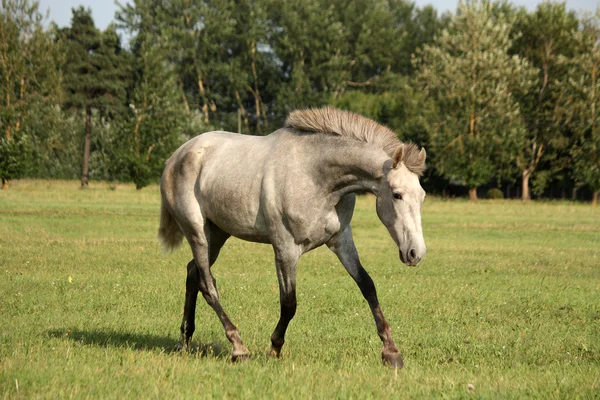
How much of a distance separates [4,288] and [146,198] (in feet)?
104

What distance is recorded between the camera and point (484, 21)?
5681 centimetres

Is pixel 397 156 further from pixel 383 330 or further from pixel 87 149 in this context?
pixel 87 149

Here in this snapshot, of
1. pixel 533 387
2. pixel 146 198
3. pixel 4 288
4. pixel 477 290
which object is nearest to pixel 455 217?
pixel 146 198

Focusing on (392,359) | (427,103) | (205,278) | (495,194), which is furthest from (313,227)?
(495,194)

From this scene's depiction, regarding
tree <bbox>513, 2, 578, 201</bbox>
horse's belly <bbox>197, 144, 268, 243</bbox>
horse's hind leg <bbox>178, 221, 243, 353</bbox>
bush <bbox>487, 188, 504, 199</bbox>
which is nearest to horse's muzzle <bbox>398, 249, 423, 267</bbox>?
horse's belly <bbox>197, 144, 268, 243</bbox>

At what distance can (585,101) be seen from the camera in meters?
56.1

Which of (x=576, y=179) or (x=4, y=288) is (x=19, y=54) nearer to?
(x=576, y=179)

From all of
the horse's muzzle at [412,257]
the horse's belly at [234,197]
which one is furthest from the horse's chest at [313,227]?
the horse's muzzle at [412,257]

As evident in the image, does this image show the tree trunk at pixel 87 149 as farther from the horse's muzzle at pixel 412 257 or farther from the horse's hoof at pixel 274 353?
the horse's muzzle at pixel 412 257

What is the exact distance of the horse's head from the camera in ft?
24.4

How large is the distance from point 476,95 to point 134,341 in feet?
165

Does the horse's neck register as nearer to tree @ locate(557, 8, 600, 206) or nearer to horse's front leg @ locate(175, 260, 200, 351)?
horse's front leg @ locate(175, 260, 200, 351)

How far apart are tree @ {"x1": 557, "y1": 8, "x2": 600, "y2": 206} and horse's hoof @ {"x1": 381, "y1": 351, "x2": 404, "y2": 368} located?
51.1 meters

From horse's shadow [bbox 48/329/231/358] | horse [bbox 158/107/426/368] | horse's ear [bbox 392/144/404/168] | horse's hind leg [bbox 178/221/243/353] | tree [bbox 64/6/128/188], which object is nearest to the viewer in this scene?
horse's ear [bbox 392/144/404/168]
